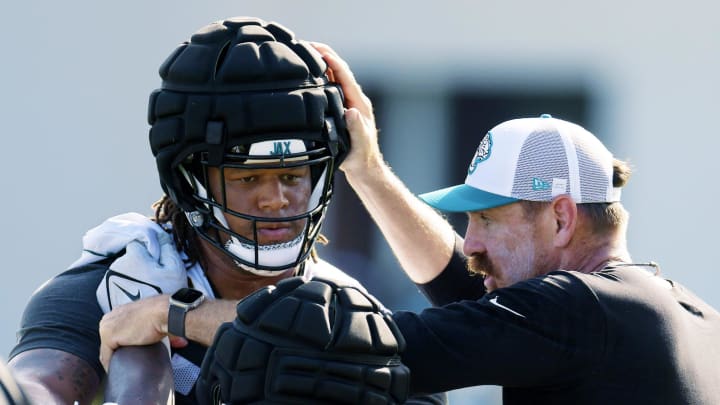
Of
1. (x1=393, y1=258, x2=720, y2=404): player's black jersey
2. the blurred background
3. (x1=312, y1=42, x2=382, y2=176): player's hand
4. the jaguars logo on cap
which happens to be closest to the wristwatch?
(x1=393, y1=258, x2=720, y2=404): player's black jersey

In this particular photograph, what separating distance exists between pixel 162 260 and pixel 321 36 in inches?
155

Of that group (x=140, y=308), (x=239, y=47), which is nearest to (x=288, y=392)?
(x=140, y=308)

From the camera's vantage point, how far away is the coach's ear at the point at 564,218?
11.5ft

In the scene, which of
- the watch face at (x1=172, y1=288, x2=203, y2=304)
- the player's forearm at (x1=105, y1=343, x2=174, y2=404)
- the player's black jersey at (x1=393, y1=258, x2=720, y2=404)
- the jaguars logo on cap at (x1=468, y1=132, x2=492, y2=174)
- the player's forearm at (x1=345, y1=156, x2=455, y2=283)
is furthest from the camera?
the player's forearm at (x1=345, y1=156, x2=455, y2=283)

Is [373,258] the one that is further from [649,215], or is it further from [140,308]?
[140,308]

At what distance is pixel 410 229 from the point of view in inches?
176

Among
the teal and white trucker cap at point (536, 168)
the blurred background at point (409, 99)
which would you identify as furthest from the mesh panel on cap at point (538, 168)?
the blurred background at point (409, 99)

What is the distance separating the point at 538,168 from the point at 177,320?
3.29 ft

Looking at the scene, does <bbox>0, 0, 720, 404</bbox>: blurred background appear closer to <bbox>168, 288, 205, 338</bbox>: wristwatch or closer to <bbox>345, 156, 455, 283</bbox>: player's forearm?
<bbox>345, 156, 455, 283</bbox>: player's forearm

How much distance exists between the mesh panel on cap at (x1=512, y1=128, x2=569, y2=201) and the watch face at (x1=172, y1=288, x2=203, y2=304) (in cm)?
86

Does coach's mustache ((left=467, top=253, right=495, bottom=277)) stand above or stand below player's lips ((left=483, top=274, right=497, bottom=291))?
above

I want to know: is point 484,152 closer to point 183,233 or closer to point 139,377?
point 183,233

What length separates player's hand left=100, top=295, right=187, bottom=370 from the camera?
345 cm

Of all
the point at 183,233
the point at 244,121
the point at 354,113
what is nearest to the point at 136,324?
the point at 183,233
